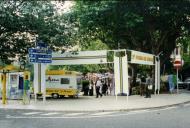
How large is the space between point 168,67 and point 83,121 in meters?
35.5

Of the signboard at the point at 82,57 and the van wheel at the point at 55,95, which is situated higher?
the signboard at the point at 82,57

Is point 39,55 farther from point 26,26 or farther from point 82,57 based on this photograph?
point 82,57

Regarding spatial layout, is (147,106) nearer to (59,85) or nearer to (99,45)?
(59,85)

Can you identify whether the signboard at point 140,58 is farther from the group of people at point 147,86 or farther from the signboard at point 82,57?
the signboard at point 82,57

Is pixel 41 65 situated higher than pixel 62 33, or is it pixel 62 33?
pixel 62 33

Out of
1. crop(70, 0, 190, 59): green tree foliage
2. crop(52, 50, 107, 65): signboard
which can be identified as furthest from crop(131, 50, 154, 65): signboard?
crop(70, 0, 190, 59): green tree foliage

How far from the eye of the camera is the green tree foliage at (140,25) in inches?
1651

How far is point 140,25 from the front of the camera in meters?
45.3

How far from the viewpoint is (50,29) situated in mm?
37188

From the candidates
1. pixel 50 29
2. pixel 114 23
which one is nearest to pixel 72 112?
pixel 50 29

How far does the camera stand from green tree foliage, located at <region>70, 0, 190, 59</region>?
4194cm

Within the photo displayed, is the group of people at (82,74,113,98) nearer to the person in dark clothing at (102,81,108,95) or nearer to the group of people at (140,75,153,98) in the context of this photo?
the person in dark clothing at (102,81,108,95)

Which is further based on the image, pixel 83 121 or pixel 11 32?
pixel 11 32

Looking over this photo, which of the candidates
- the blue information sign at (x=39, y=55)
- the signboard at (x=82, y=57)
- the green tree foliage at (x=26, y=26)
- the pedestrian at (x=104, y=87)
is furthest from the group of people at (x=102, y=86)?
the blue information sign at (x=39, y=55)
